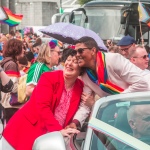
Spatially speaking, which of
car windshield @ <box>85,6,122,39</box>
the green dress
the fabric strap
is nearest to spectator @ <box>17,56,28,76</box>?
the green dress

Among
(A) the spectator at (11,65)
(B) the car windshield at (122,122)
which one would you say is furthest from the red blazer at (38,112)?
(A) the spectator at (11,65)

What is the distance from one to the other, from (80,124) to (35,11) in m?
44.8

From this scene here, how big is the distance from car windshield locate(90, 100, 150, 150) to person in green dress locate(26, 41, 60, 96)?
9.07ft

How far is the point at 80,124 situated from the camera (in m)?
6.18

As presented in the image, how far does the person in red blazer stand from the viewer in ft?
19.9

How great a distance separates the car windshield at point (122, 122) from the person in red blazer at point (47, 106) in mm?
1309

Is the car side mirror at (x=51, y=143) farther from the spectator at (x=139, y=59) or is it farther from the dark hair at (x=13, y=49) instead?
the dark hair at (x=13, y=49)

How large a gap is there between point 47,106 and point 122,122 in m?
1.46

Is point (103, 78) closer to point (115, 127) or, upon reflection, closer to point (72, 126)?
point (72, 126)

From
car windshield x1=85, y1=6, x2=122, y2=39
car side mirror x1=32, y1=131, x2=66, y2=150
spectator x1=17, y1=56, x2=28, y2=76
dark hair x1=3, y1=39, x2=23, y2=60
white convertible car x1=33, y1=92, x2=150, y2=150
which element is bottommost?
car windshield x1=85, y1=6, x2=122, y2=39

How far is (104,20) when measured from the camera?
23.2 meters

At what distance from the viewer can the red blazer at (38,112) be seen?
6.04 meters

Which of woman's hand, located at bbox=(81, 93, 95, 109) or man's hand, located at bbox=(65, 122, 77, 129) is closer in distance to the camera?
man's hand, located at bbox=(65, 122, 77, 129)

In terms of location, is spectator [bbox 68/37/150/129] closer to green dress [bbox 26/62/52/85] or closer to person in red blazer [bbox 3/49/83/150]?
person in red blazer [bbox 3/49/83/150]
